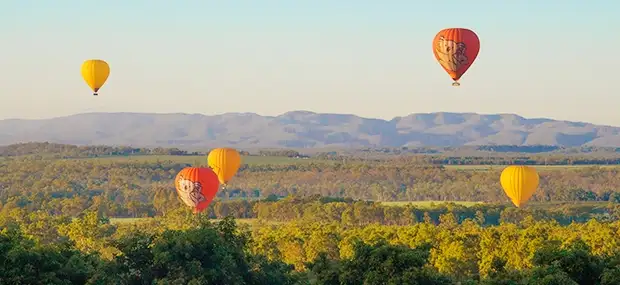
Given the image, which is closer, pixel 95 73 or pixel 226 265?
pixel 226 265

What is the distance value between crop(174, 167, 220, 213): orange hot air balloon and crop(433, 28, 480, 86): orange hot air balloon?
29001mm

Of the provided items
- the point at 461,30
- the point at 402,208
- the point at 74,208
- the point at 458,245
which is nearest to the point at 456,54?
the point at 461,30

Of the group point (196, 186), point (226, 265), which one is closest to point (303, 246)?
point (196, 186)

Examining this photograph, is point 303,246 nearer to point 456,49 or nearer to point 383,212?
point 456,49

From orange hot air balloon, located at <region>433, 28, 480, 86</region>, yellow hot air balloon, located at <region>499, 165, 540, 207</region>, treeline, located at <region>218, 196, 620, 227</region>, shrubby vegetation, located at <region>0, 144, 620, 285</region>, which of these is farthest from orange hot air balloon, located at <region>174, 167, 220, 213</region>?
treeline, located at <region>218, 196, 620, 227</region>

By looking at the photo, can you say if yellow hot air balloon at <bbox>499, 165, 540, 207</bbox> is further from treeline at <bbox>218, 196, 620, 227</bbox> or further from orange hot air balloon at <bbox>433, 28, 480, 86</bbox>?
treeline at <bbox>218, 196, 620, 227</bbox>

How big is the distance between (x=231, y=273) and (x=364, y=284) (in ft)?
17.6

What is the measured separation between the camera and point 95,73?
349 feet

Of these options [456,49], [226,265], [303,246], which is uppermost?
[456,49]

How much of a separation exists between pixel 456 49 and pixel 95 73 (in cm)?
3782

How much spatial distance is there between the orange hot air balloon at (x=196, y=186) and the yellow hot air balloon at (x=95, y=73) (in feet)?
36.8

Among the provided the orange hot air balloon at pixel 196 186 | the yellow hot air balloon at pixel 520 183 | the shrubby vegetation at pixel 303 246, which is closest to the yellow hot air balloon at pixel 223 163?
the shrubby vegetation at pixel 303 246

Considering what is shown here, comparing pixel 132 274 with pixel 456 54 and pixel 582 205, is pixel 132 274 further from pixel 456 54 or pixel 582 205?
pixel 582 205

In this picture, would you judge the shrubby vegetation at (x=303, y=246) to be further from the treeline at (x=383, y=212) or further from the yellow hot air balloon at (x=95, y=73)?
the yellow hot air balloon at (x=95, y=73)
